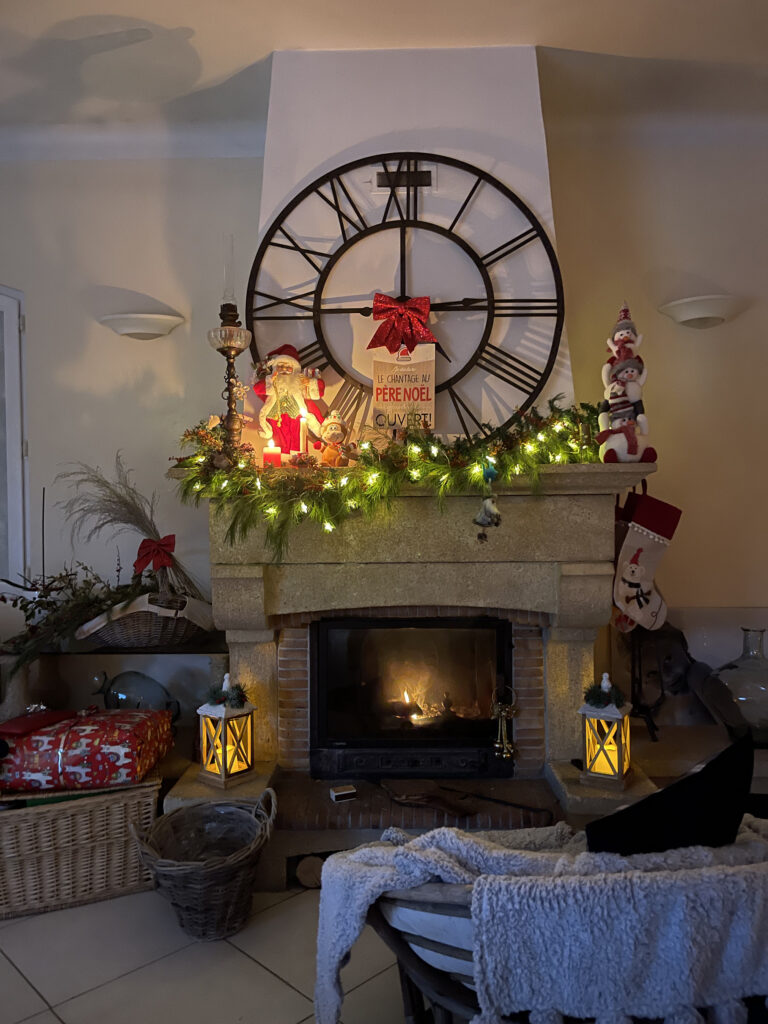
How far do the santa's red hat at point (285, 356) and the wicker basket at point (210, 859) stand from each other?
132cm

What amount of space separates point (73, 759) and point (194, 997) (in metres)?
0.81

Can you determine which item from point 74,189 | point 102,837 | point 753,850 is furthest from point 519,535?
point 74,189

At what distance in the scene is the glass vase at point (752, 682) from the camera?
107 inches

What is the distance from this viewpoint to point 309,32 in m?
2.48

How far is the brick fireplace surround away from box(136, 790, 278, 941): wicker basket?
11.8 inches

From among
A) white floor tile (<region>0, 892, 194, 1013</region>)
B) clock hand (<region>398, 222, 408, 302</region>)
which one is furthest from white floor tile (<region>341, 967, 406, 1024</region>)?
clock hand (<region>398, 222, 408, 302</region>)

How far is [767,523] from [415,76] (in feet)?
7.26

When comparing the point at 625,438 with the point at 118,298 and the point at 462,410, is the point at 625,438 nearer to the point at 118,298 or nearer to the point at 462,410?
the point at 462,410

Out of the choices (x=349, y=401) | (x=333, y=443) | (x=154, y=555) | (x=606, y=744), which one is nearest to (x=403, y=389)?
(x=349, y=401)

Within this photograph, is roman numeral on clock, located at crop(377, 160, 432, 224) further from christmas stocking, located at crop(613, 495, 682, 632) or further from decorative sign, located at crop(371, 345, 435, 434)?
christmas stocking, located at crop(613, 495, 682, 632)

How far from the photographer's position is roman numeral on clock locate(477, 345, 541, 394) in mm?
2547

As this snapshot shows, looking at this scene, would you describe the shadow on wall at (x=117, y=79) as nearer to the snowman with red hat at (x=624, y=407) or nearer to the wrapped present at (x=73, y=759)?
the snowman with red hat at (x=624, y=407)

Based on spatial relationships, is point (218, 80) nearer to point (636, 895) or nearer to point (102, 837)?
point (102, 837)

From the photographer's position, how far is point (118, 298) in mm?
3137
